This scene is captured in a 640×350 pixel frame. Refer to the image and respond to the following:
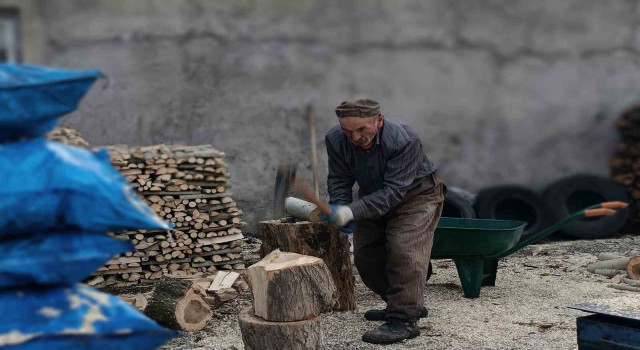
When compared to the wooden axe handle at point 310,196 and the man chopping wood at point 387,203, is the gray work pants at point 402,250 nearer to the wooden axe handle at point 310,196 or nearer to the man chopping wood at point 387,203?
the man chopping wood at point 387,203

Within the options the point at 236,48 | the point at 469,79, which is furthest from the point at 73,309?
the point at 469,79

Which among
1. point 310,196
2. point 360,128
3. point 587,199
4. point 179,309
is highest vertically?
point 360,128

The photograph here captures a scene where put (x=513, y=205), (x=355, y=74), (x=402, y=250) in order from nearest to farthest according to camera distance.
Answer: (x=402, y=250) < (x=355, y=74) < (x=513, y=205)

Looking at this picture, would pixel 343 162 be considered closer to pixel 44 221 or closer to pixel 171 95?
pixel 44 221

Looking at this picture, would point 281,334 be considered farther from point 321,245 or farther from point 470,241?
point 470,241

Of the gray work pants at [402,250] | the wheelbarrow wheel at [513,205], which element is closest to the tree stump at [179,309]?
the gray work pants at [402,250]

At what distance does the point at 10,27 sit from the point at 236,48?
2.17 m

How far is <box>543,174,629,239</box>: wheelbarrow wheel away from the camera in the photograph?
9375 millimetres

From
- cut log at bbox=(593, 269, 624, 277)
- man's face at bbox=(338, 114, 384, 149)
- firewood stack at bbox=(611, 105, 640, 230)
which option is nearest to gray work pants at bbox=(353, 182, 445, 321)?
man's face at bbox=(338, 114, 384, 149)

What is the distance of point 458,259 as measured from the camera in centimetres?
654

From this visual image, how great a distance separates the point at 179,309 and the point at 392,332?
1409 mm

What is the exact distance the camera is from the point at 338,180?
5.73m

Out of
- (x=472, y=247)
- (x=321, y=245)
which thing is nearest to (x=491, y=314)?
(x=472, y=247)

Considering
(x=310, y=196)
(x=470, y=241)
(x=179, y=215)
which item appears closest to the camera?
(x=310, y=196)
